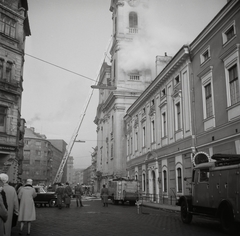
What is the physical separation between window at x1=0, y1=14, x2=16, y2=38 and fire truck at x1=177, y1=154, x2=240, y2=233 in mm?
19160

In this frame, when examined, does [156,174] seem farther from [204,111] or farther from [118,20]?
[118,20]

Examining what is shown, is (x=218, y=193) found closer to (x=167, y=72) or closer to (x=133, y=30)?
(x=167, y=72)

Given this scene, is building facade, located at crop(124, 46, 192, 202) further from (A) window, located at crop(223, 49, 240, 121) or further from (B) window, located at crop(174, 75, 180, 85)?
(A) window, located at crop(223, 49, 240, 121)

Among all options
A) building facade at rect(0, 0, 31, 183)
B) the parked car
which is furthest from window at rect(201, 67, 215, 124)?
building facade at rect(0, 0, 31, 183)

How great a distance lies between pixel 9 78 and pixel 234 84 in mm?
16963

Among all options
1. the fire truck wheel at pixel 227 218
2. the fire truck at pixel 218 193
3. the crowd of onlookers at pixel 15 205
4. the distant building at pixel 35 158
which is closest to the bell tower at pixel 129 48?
the fire truck at pixel 218 193

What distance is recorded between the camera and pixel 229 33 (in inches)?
752

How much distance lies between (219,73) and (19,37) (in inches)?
645

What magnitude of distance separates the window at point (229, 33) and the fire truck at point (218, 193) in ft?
28.9

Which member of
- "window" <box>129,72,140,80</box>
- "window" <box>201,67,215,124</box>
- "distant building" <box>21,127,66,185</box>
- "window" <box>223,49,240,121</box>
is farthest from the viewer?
"distant building" <box>21,127,66,185</box>

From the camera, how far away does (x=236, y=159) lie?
11.2m

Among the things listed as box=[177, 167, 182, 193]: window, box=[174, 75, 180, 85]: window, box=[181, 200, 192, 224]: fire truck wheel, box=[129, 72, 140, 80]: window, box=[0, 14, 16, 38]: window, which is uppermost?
box=[129, 72, 140, 80]: window

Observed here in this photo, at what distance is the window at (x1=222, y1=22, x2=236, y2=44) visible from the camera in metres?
18.4

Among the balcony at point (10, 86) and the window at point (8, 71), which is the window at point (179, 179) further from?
the window at point (8, 71)
